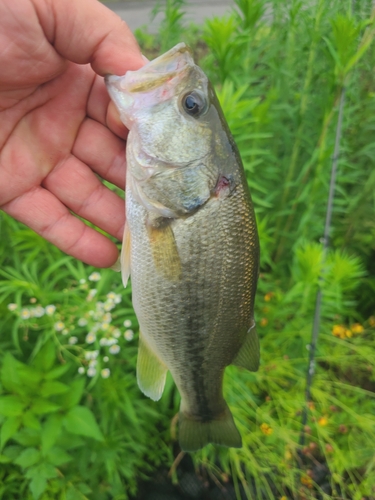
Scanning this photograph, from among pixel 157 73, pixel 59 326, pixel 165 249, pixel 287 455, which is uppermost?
pixel 157 73

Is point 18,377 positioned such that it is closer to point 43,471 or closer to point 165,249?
point 43,471

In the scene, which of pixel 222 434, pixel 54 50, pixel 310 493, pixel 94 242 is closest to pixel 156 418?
pixel 222 434

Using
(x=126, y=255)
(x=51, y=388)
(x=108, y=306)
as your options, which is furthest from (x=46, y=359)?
(x=126, y=255)

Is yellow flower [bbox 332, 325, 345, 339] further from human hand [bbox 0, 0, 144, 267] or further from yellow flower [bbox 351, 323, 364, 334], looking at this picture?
human hand [bbox 0, 0, 144, 267]

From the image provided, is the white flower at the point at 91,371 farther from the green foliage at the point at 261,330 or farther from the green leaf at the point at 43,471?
the green leaf at the point at 43,471

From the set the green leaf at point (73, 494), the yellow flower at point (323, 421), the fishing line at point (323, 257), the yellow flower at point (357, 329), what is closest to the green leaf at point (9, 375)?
the green leaf at point (73, 494)

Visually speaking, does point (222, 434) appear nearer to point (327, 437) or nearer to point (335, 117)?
point (327, 437)
